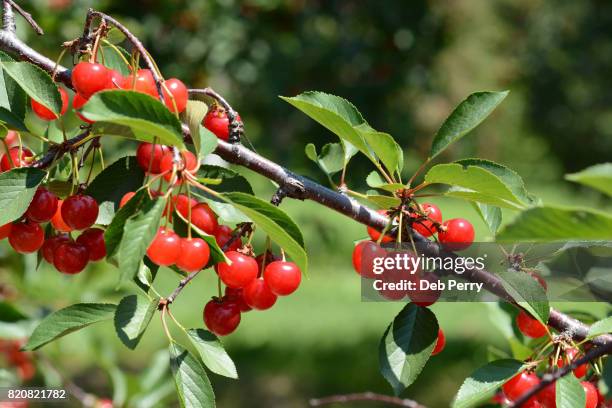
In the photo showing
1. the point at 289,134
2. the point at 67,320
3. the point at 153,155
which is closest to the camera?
the point at 153,155

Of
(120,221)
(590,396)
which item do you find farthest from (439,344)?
(120,221)

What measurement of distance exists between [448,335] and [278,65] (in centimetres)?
289

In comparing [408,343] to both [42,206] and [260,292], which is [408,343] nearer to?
[260,292]

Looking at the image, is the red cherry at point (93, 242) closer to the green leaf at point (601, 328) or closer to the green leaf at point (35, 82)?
the green leaf at point (35, 82)

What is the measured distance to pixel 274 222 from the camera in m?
0.83

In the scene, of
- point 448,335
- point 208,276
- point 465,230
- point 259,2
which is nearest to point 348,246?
point 208,276

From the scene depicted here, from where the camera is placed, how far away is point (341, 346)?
5.57m

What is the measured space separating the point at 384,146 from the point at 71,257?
0.46 metres

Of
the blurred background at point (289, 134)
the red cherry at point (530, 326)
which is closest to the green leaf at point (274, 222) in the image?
the red cherry at point (530, 326)

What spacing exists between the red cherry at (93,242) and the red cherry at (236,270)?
0.66ft

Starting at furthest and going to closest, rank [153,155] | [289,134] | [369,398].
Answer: [289,134], [369,398], [153,155]

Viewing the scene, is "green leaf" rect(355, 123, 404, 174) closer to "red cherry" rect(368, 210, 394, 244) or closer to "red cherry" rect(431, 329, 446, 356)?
"red cherry" rect(368, 210, 394, 244)

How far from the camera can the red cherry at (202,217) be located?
0.96 metres

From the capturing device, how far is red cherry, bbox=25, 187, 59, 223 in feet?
3.17
